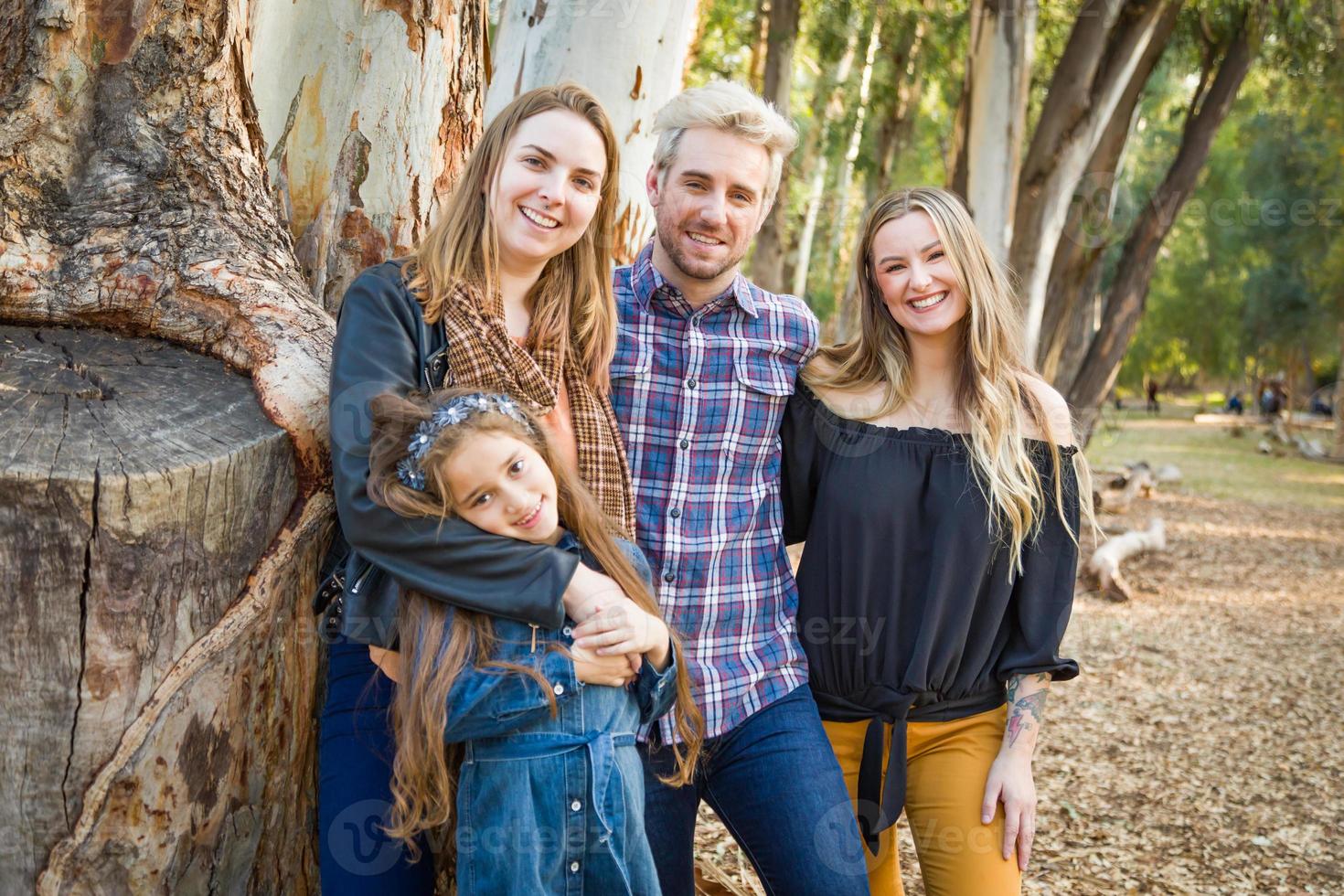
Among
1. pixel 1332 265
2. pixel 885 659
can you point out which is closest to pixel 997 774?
pixel 885 659

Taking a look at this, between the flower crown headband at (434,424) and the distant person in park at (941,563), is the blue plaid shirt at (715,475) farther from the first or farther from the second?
the flower crown headband at (434,424)

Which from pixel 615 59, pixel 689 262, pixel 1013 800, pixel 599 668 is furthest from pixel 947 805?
pixel 615 59

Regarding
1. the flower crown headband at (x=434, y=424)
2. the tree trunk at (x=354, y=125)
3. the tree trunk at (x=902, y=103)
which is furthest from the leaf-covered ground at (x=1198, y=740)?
the tree trunk at (x=902, y=103)

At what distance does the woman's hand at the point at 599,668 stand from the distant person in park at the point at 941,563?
0.65m

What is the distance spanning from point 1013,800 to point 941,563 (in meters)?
0.53

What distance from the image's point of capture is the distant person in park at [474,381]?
75.0 inches

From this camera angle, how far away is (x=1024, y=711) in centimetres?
245

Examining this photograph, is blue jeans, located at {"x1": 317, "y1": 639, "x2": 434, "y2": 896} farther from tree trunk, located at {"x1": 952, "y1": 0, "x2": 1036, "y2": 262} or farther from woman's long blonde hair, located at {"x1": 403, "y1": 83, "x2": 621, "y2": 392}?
tree trunk, located at {"x1": 952, "y1": 0, "x2": 1036, "y2": 262}

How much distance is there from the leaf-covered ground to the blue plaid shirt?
4.37ft

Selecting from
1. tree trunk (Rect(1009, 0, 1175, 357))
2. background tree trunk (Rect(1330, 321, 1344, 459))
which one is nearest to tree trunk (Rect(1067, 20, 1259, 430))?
tree trunk (Rect(1009, 0, 1175, 357))

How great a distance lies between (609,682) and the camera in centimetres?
200

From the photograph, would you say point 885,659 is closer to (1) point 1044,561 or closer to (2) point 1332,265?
(1) point 1044,561

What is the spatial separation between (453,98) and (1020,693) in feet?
6.98

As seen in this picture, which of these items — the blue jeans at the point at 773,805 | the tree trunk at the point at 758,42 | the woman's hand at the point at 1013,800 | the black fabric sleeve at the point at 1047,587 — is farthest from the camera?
the tree trunk at the point at 758,42
